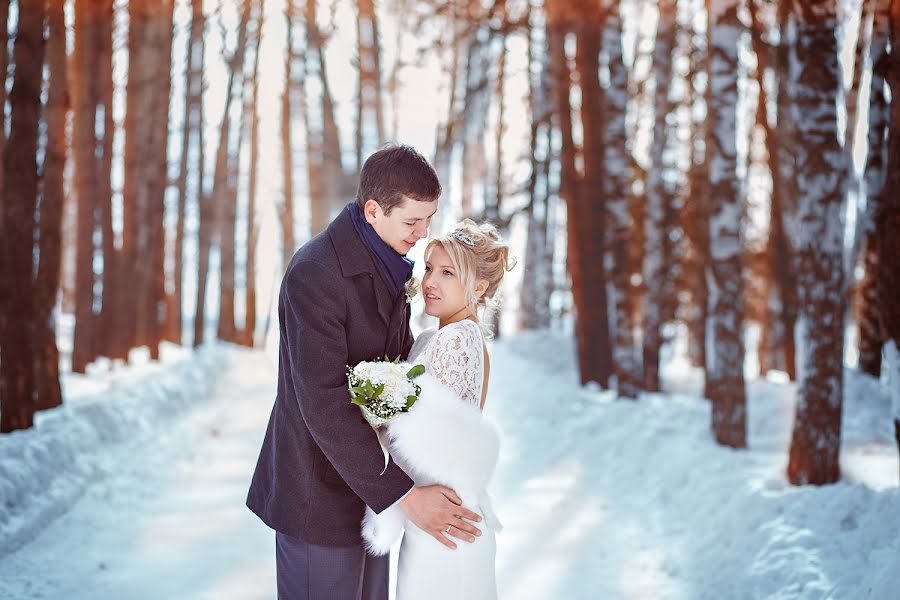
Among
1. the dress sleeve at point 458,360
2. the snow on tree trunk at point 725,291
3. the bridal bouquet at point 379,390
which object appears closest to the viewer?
the bridal bouquet at point 379,390

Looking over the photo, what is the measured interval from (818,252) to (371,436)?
453 cm

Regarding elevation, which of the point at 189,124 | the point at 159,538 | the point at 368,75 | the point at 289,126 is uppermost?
the point at 368,75

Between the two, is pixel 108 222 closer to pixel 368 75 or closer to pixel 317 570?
pixel 368 75

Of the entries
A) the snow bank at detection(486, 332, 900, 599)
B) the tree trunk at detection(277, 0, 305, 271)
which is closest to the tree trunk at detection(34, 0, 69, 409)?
the snow bank at detection(486, 332, 900, 599)

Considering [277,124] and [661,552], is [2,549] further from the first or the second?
[277,124]

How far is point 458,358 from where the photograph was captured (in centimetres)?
321

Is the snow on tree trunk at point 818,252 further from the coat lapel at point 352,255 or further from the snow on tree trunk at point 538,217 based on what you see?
the snow on tree trunk at point 538,217

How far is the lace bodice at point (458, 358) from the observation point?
319cm

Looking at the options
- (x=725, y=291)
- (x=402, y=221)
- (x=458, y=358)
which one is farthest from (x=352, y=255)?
(x=725, y=291)

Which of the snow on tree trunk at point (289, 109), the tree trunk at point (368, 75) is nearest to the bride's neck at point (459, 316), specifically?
the tree trunk at point (368, 75)

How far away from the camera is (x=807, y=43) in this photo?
6336 millimetres

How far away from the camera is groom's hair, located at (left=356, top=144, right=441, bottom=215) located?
2928 mm

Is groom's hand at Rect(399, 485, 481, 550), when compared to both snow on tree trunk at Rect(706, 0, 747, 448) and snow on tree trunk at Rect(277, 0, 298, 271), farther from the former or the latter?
snow on tree trunk at Rect(277, 0, 298, 271)

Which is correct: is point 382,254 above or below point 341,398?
above
